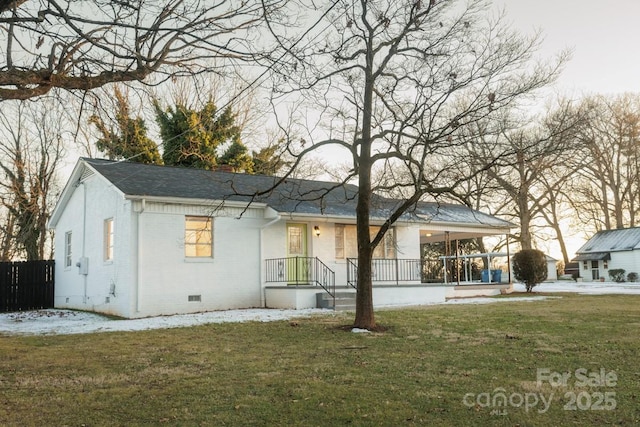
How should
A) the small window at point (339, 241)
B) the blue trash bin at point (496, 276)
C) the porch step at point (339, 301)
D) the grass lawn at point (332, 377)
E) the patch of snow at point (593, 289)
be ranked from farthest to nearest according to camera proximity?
the blue trash bin at point (496, 276)
the patch of snow at point (593, 289)
the small window at point (339, 241)
the porch step at point (339, 301)
the grass lawn at point (332, 377)

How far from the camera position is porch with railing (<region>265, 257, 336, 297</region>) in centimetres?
1673

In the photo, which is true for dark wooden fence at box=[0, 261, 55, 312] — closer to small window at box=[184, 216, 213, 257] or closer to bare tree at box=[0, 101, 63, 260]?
bare tree at box=[0, 101, 63, 260]

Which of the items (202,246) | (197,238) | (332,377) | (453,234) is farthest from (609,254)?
(332,377)

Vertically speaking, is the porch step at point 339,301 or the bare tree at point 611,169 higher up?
the bare tree at point 611,169

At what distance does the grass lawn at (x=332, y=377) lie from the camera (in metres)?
4.79

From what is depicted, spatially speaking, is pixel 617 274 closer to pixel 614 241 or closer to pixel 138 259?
pixel 614 241

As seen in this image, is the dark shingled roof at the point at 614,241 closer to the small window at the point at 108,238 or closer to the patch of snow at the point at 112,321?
the patch of snow at the point at 112,321

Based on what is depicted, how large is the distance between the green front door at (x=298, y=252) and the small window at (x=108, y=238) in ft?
17.4

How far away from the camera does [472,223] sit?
2120 centimetres

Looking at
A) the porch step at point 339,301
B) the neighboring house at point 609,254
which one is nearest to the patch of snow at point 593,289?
the neighboring house at point 609,254

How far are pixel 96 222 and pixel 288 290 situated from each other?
21.1 ft

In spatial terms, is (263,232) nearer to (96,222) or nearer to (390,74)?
(96,222)

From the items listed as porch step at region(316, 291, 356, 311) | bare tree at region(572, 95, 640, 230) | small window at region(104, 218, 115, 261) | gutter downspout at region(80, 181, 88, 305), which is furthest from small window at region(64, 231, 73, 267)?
bare tree at region(572, 95, 640, 230)

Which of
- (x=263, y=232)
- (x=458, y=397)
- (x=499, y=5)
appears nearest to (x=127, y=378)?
(x=458, y=397)
